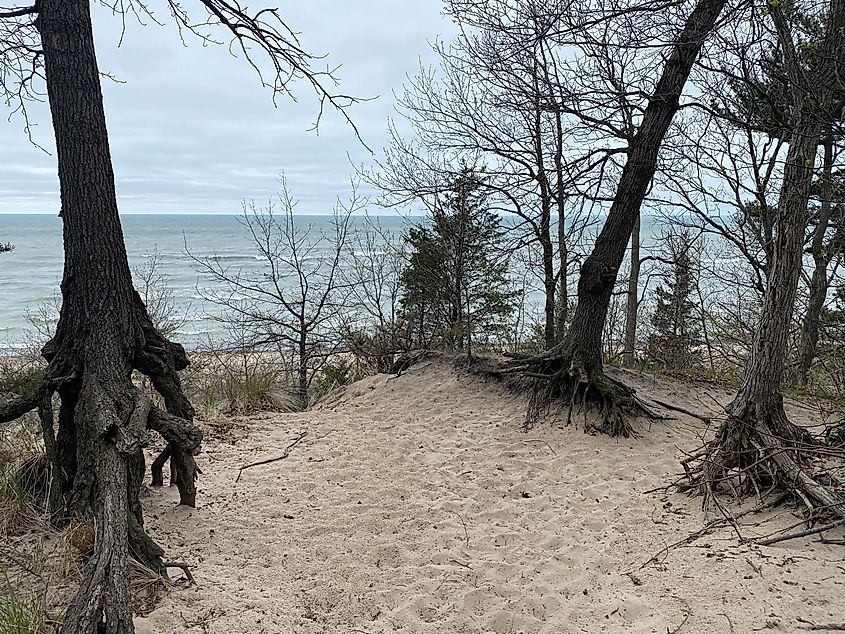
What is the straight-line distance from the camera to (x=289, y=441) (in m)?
6.41

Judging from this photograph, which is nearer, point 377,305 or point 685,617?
point 685,617

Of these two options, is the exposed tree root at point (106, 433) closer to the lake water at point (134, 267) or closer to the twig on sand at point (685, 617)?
the twig on sand at point (685, 617)

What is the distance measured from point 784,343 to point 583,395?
230 cm

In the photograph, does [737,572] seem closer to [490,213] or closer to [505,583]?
[505,583]

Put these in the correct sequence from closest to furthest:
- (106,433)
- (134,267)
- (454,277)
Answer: (106,433) < (454,277) < (134,267)

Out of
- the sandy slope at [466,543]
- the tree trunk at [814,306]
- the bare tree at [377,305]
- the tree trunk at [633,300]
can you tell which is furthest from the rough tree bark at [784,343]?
the bare tree at [377,305]

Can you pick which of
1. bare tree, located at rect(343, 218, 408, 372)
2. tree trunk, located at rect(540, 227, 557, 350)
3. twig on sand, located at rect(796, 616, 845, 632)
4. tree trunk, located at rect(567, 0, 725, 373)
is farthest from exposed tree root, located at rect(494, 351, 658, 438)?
twig on sand, located at rect(796, 616, 845, 632)

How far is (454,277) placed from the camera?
33.1 ft

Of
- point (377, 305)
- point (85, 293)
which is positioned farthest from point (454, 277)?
point (85, 293)

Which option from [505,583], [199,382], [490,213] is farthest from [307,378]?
[505,583]

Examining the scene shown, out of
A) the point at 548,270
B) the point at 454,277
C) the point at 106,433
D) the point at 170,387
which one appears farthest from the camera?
the point at 454,277

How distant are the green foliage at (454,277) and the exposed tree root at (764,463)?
198 inches

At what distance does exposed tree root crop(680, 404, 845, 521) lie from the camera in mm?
3902

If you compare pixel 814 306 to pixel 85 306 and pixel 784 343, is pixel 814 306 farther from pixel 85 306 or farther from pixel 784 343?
pixel 85 306
